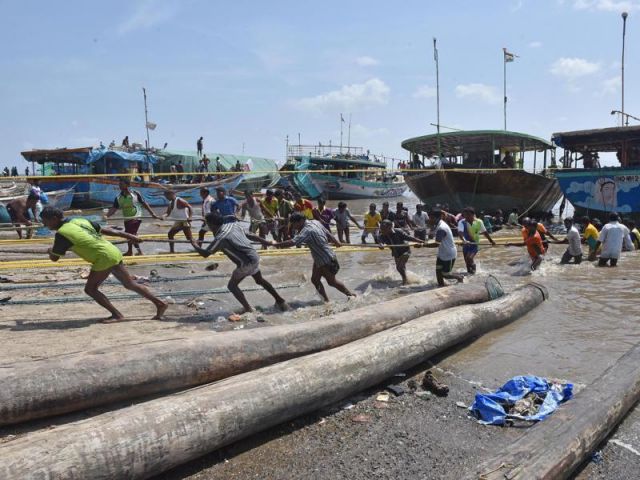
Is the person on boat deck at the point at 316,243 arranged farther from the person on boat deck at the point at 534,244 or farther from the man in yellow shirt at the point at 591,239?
the man in yellow shirt at the point at 591,239

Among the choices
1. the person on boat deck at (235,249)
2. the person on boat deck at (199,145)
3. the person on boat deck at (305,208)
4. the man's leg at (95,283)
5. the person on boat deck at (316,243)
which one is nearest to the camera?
the man's leg at (95,283)

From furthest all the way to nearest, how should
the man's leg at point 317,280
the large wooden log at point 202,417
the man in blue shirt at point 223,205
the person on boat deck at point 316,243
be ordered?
the man in blue shirt at point 223,205
the man's leg at point 317,280
the person on boat deck at point 316,243
the large wooden log at point 202,417

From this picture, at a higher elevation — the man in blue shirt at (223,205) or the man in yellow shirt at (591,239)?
the man in blue shirt at (223,205)

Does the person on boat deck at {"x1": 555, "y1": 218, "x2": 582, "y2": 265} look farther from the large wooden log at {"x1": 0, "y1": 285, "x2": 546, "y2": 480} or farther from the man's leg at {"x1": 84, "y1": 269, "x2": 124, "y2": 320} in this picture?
the man's leg at {"x1": 84, "y1": 269, "x2": 124, "y2": 320}

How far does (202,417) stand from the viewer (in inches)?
125

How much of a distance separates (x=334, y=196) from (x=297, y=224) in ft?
92.6

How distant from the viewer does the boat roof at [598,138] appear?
18.0m

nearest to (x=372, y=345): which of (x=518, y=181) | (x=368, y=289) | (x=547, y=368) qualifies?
(x=547, y=368)

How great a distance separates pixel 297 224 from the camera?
7277 mm

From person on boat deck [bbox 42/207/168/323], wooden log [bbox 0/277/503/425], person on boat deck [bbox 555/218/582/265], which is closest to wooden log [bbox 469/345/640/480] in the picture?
wooden log [bbox 0/277/503/425]

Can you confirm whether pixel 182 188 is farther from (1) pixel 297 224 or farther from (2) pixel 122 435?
(2) pixel 122 435

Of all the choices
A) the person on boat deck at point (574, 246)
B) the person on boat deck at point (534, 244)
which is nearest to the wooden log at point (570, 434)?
the person on boat deck at point (534, 244)

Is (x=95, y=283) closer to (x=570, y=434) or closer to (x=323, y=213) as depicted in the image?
(x=570, y=434)

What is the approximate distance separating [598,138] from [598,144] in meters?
0.83
